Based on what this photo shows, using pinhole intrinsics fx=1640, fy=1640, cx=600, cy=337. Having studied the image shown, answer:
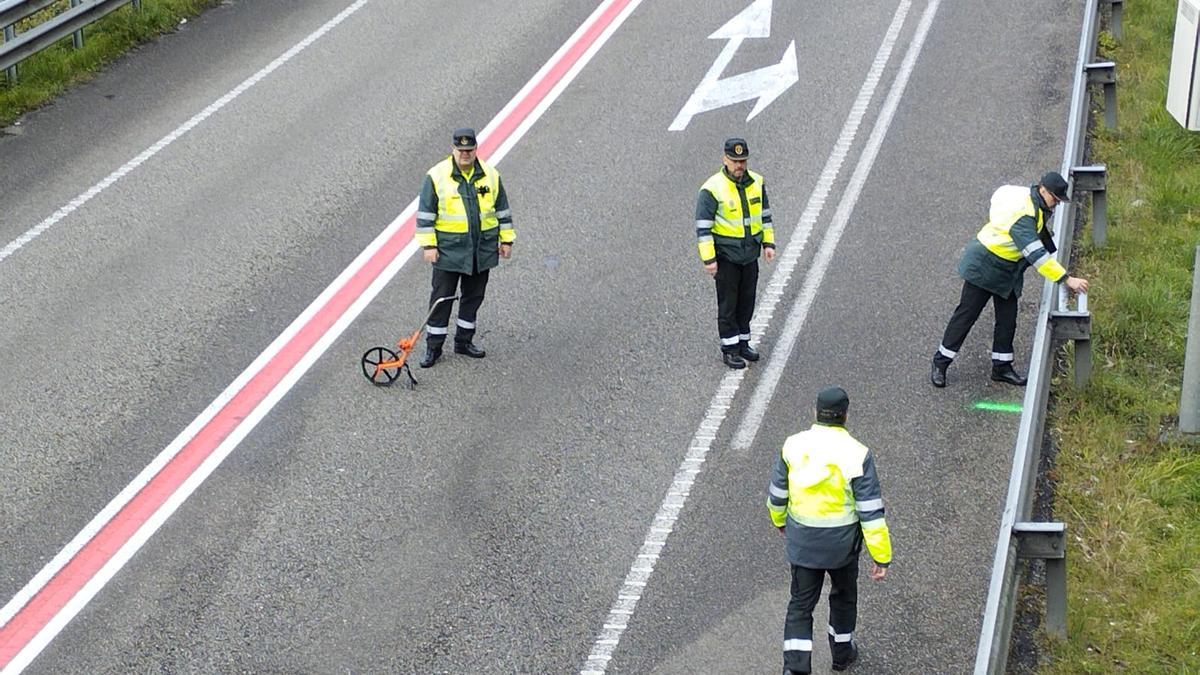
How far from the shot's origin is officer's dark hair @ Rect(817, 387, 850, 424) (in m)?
8.23

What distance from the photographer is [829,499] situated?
8305mm

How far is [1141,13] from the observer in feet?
61.2

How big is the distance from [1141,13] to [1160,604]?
1118cm

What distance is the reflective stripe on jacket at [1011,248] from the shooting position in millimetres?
11078

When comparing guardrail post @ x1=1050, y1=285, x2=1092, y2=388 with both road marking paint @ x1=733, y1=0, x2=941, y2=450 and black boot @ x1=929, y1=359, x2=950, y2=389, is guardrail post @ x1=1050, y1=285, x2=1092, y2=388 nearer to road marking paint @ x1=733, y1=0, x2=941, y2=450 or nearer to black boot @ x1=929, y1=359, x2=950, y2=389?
black boot @ x1=929, y1=359, x2=950, y2=389

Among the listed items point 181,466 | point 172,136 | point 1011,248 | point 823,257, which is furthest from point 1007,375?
point 172,136

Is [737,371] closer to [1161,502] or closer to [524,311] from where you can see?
[524,311]

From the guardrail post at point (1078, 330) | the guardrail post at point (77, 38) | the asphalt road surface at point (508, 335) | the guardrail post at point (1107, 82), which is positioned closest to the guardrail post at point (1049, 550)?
the asphalt road surface at point (508, 335)

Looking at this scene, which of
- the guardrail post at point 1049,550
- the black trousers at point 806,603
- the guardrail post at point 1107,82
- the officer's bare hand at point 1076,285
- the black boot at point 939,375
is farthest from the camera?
the guardrail post at point 1107,82

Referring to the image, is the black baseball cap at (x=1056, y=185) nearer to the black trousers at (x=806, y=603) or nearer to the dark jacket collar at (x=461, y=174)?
the black trousers at (x=806, y=603)

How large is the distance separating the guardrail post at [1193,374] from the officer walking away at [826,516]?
3365 mm

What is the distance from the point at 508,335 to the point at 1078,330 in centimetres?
417

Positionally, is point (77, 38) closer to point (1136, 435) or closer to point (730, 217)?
point (730, 217)

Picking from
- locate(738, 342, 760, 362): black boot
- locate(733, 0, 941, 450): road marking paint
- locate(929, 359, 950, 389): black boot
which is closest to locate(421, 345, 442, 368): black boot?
locate(738, 342, 760, 362): black boot
